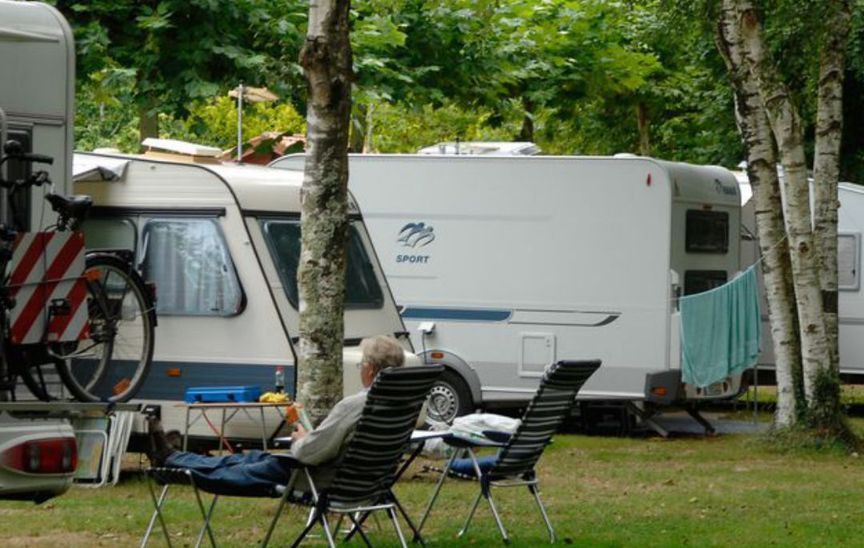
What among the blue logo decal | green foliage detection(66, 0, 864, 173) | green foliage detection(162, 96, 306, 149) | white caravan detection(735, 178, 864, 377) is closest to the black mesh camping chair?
green foliage detection(66, 0, 864, 173)

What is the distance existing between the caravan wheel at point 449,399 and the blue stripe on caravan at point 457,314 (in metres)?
0.60

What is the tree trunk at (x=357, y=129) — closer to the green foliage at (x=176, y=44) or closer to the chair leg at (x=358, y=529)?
the green foliage at (x=176, y=44)

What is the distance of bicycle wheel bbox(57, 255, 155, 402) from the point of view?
9352mm

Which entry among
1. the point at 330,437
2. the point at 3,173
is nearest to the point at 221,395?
the point at 330,437

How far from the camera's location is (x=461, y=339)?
18.2 meters

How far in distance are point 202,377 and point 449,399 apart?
4.43 metres

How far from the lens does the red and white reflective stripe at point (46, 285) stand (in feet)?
27.5

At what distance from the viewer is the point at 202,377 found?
1388 cm

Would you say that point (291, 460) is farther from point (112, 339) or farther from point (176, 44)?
point (176, 44)

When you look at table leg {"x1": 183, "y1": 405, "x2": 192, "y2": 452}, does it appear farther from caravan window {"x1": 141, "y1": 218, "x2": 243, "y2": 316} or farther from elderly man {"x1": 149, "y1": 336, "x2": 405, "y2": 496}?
elderly man {"x1": 149, "y1": 336, "x2": 405, "y2": 496}

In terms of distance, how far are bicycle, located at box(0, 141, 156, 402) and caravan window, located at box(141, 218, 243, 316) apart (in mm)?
4242

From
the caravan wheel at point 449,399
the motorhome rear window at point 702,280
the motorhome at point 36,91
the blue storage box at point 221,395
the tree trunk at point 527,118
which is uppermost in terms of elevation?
the tree trunk at point 527,118

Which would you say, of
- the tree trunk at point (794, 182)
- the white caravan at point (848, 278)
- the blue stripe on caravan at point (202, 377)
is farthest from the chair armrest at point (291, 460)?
the white caravan at point (848, 278)

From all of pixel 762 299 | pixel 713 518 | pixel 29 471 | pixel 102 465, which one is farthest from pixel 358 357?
pixel 762 299
